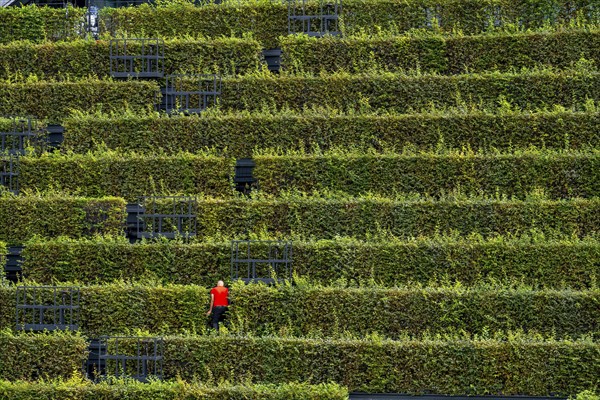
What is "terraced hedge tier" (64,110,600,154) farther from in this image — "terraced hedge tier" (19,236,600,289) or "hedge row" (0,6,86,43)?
"hedge row" (0,6,86,43)

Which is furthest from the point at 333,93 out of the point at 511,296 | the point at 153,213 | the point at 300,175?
the point at 511,296

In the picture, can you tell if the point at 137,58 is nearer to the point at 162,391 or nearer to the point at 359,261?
the point at 359,261

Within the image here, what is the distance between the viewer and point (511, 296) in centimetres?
2173

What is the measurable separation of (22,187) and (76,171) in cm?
98

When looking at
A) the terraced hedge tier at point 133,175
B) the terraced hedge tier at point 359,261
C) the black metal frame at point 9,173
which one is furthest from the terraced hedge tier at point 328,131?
the terraced hedge tier at point 359,261

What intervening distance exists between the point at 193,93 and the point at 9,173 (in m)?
3.58

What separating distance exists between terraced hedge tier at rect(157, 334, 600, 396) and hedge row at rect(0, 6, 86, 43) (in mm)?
9575

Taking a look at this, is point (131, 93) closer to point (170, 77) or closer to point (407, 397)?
point (170, 77)

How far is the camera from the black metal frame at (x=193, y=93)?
2644 cm

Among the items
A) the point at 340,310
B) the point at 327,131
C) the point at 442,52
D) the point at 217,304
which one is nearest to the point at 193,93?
the point at 327,131

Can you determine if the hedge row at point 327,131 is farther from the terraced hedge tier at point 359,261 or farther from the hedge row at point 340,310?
the hedge row at point 340,310

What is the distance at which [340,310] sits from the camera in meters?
22.1

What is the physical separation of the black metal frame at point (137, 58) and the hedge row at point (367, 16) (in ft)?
3.30

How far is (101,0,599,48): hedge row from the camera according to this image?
2797 cm
